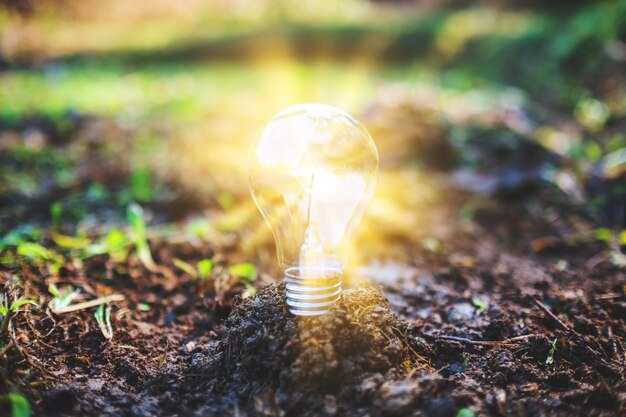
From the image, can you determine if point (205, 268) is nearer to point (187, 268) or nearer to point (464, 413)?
point (187, 268)

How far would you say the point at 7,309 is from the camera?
1.82m

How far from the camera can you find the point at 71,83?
831cm

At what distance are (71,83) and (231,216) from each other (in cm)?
681

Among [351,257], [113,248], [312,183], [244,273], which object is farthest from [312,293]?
[113,248]

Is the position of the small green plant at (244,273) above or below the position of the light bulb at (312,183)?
below

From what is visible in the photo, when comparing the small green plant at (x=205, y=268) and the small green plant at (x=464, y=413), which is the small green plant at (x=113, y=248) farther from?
the small green plant at (x=464, y=413)

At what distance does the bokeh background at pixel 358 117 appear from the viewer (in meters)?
3.15

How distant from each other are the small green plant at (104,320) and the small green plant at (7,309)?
257 millimetres

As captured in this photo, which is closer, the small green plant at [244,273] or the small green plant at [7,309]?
the small green plant at [7,309]

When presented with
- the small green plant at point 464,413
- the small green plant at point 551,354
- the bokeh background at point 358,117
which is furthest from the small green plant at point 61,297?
the small green plant at point 551,354

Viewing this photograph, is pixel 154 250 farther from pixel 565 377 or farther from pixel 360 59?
pixel 360 59

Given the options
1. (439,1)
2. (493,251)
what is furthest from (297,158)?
(439,1)

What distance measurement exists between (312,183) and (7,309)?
1350 mm

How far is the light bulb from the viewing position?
1.88 metres
